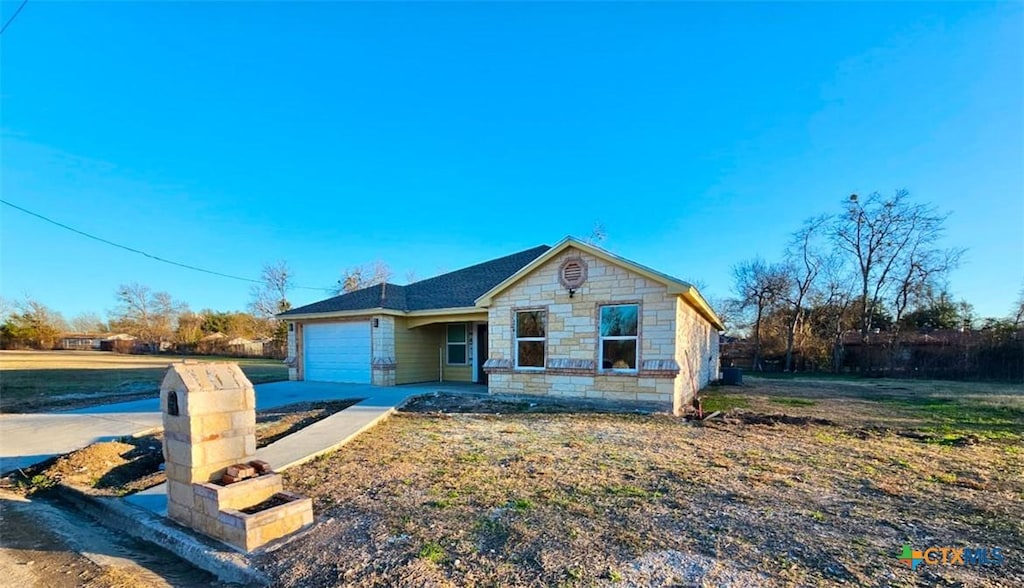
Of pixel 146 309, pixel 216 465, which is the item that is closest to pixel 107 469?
pixel 216 465

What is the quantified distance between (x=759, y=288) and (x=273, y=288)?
4414 centimetres

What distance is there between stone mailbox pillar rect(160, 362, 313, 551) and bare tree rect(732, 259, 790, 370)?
31162mm

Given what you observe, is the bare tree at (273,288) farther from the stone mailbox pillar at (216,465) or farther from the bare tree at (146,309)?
the stone mailbox pillar at (216,465)

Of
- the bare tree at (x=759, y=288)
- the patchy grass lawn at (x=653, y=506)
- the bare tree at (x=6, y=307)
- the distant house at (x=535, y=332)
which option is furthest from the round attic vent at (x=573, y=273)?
the bare tree at (x=6, y=307)

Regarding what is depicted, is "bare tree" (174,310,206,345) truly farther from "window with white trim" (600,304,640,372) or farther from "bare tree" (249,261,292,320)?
"window with white trim" (600,304,640,372)

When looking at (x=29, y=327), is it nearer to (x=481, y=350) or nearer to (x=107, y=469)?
(x=481, y=350)

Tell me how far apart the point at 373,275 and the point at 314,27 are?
106 ft

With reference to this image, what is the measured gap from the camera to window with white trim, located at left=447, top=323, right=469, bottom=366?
52.4 feet

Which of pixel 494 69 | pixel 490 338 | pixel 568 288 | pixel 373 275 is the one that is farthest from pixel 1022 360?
pixel 373 275

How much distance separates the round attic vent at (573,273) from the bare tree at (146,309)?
181 ft

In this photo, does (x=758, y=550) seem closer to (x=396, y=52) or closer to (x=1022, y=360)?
(x=396, y=52)

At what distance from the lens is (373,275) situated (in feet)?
139

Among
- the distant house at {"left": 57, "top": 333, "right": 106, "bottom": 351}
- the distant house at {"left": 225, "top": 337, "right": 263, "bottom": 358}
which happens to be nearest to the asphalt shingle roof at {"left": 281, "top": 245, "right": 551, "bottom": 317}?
the distant house at {"left": 225, "top": 337, "right": 263, "bottom": 358}

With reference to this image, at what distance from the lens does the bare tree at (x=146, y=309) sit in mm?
49562
